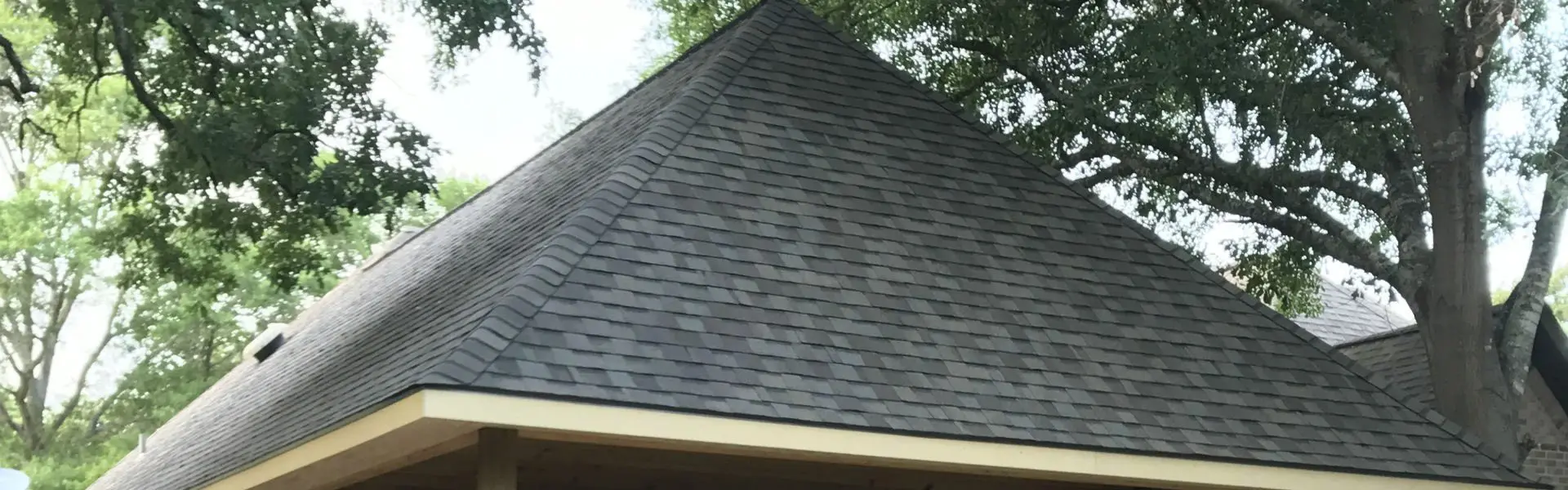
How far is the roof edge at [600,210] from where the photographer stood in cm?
515

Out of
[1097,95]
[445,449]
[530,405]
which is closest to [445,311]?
[445,449]

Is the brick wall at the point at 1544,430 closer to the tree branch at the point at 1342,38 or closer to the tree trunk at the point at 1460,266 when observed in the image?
the tree trunk at the point at 1460,266

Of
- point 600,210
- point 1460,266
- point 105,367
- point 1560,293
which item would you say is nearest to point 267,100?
point 600,210

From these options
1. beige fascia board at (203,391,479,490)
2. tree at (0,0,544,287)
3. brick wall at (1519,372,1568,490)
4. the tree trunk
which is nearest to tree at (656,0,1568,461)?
the tree trunk

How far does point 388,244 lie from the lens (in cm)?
1659

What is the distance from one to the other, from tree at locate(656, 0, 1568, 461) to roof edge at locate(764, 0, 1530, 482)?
2.53m

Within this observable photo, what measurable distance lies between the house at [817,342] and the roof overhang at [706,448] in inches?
0.5

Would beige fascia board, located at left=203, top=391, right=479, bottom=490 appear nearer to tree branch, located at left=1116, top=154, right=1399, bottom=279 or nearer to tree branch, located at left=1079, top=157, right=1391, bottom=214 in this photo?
tree branch, located at left=1079, top=157, right=1391, bottom=214

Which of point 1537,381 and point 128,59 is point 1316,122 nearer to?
point 1537,381

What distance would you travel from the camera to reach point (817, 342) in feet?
20.5

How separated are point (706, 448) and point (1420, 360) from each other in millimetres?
11459

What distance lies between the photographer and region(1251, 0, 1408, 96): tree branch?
35.8 feet

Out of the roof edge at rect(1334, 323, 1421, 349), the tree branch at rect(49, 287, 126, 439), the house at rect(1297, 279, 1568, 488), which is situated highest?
the tree branch at rect(49, 287, 126, 439)

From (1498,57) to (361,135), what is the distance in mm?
8860
